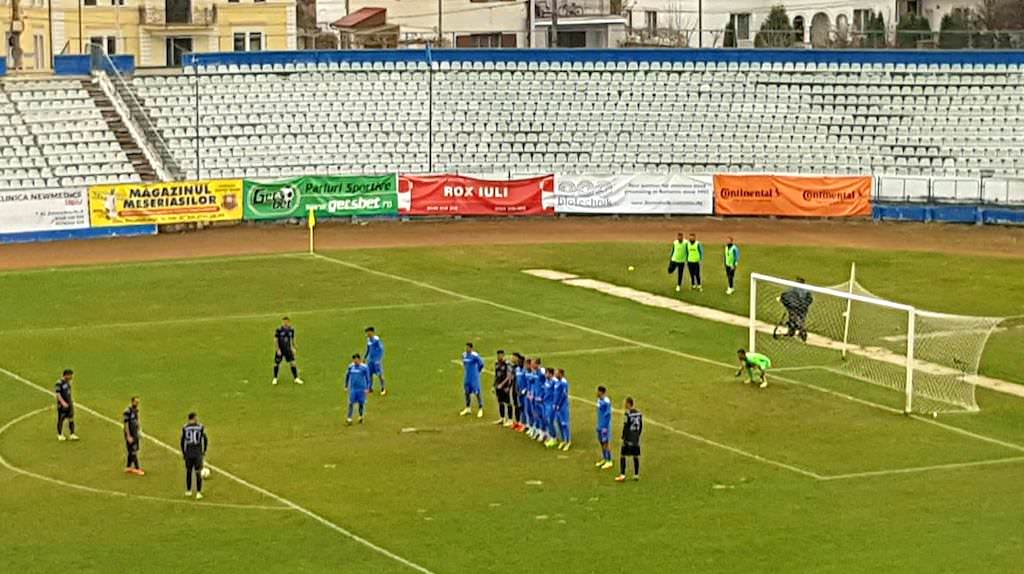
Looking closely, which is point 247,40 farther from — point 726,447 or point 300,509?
point 300,509

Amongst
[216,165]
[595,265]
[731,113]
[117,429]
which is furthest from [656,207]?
[117,429]

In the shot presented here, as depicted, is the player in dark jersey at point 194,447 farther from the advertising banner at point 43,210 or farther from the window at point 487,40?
the window at point 487,40

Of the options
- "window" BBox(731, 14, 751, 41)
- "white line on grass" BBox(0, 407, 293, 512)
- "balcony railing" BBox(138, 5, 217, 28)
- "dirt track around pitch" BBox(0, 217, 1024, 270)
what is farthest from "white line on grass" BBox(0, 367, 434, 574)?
"window" BBox(731, 14, 751, 41)

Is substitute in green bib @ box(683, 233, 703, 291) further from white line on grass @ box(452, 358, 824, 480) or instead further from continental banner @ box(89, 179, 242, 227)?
continental banner @ box(89, 179, 242, 227)

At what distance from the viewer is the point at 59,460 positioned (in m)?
34.6

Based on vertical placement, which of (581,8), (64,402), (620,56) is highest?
(581,8)

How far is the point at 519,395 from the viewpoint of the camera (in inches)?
1444

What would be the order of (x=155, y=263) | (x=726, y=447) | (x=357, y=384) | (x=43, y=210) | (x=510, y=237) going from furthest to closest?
(x=510, y=237)
(x=43, y=210)
(x=155, y=263)
(x=357, y=384)
(x=726, y=447)

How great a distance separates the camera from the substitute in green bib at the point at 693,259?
53.0 m

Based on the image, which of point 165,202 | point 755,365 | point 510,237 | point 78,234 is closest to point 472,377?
point 755,365

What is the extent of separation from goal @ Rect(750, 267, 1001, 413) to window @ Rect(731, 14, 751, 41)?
5637 centimetres

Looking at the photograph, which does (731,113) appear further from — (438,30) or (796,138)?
(438,30)


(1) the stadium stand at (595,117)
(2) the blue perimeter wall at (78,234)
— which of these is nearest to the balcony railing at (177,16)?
(1) the stadium stand at (595,117)

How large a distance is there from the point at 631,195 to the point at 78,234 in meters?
20.2
